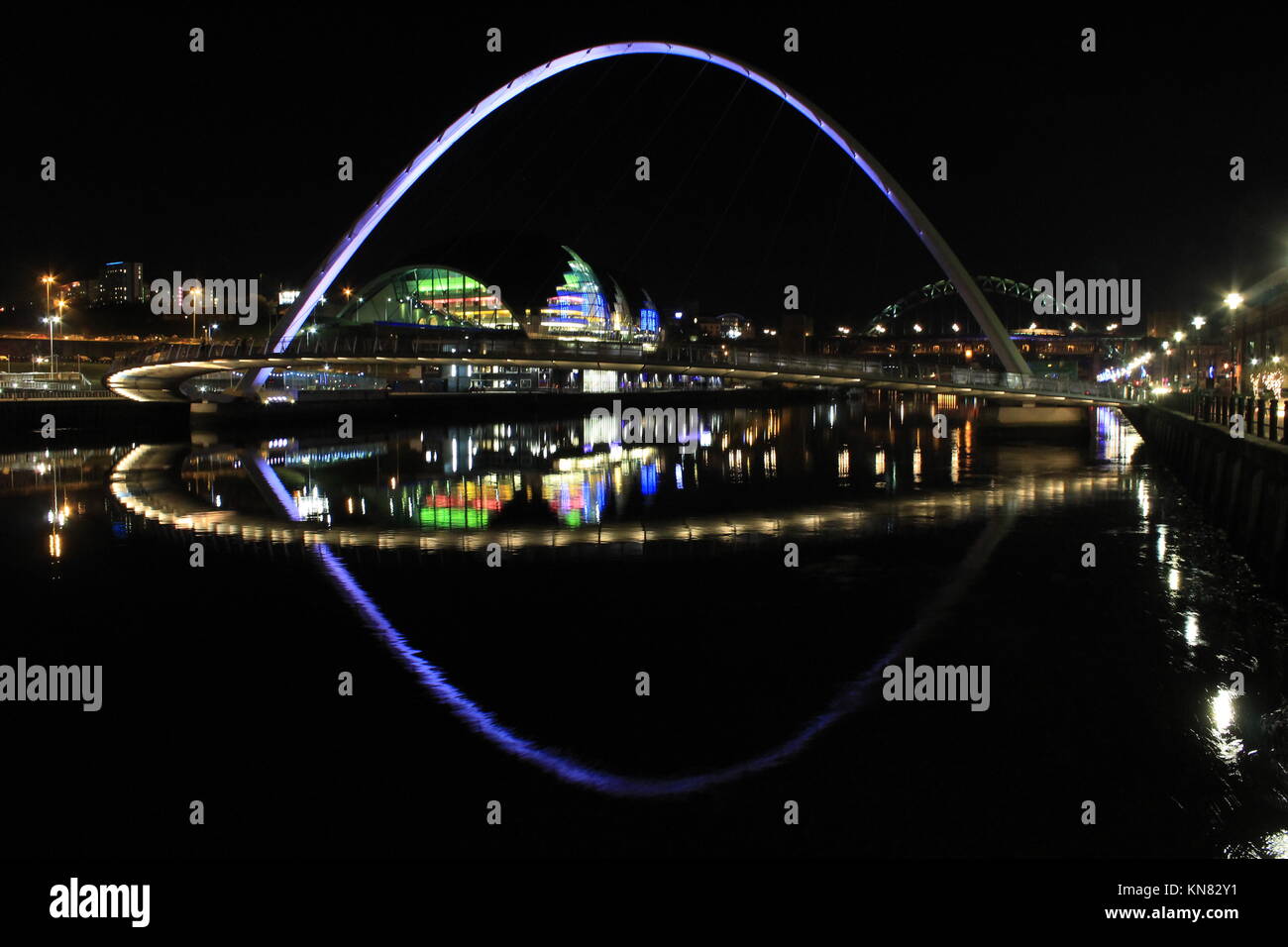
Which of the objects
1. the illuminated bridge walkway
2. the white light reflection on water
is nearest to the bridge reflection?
the white light reflection on water

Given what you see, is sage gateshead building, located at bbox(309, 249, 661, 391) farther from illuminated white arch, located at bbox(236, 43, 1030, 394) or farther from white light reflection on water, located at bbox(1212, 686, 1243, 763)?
white light reflection on water, located at bbox(1212, 686, 1243, 763)

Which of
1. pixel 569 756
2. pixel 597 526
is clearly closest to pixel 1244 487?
pixel 597 526

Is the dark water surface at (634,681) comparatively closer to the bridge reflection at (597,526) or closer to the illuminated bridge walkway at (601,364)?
the bridge reflection at (597,526)

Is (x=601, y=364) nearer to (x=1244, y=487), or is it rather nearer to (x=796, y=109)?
(x=796, y=109)
